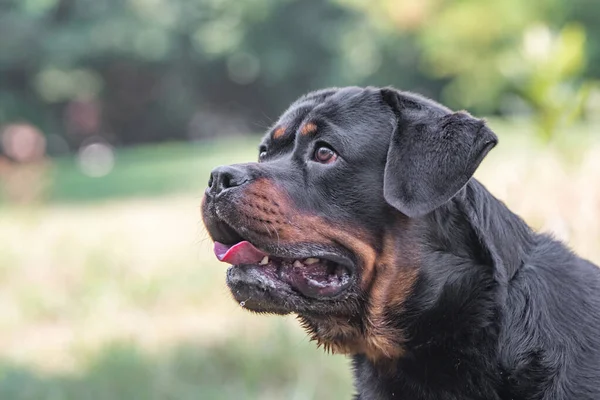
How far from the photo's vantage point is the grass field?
493cm

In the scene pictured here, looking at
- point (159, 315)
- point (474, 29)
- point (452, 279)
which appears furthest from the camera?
point (474, 29)

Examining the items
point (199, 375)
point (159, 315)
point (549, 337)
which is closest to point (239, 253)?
point (549, 337)

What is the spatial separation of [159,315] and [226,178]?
3.96 metres

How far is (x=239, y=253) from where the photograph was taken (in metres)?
3.02

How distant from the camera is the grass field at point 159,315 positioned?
4926 millimetres

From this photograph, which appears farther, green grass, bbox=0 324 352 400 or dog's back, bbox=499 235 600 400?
green grass, bbox=0 324 352 400

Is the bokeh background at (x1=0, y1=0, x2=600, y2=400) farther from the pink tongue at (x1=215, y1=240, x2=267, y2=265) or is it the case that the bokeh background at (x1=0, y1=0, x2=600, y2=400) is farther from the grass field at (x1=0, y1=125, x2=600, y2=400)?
the pink tongue at (x1=215, y1=240, x2=267, y2=265)

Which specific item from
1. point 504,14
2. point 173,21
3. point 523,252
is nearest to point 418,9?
point 504,14

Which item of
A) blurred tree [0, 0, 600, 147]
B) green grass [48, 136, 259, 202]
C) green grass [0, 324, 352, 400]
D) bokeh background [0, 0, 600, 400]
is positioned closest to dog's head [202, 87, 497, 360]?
bokeh background [0, 0, 600, 400]

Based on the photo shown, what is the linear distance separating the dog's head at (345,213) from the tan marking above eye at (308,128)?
0.26 feet

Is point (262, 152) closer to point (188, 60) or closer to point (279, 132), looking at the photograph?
point (279, 132)

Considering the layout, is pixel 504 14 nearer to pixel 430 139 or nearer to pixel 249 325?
pixel 249 325

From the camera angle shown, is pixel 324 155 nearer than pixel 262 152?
Yes

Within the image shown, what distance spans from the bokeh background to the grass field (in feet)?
0.06
